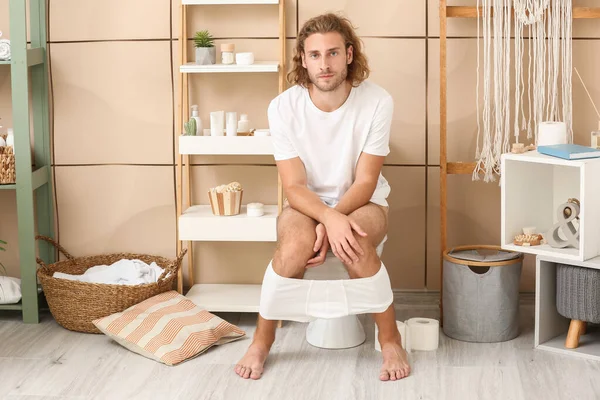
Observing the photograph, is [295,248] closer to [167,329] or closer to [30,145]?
[167,329]

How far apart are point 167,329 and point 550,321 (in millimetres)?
1451

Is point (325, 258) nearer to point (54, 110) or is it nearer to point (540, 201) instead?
point (540, 201)

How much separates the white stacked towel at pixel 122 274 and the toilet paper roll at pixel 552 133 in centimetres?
166

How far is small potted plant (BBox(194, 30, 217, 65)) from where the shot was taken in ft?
11.7

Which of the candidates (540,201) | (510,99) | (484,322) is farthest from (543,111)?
(484,322)

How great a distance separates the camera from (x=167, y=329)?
3316 mm

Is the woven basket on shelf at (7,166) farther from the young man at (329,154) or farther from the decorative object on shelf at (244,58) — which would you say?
the young man at (329,154)

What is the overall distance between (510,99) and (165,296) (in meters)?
1.65

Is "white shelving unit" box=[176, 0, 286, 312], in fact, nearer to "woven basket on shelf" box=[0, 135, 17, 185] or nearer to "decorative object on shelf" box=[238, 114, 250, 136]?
"decorative object on shelf" box=[238, 114, 250, 136]

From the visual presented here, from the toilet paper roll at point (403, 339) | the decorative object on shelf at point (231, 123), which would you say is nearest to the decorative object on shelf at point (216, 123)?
the decorative object on shelf at point (231, 123)

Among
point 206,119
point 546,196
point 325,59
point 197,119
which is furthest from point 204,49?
point 546,196

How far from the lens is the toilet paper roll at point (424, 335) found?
10.8 feet

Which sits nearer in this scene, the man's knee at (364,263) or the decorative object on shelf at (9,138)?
the man's knee at (364,263)

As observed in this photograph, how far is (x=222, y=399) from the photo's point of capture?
2859mm
